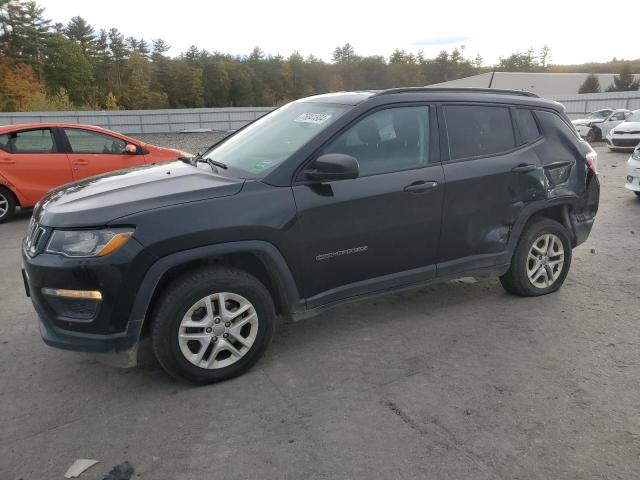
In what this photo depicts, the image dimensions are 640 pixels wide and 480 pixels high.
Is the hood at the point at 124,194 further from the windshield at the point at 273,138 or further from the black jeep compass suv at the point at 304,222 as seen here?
the windshield at the point at 273,138

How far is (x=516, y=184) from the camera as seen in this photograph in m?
4.31

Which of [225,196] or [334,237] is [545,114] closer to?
[334,237]

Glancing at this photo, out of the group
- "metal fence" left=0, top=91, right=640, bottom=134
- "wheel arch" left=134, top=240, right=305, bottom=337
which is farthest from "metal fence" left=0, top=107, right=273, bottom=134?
"wheel arch" left=134, top=240, right=305, bottom=337

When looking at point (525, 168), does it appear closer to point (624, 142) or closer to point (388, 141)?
point (388, 141)

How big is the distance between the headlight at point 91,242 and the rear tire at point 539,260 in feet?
10.4

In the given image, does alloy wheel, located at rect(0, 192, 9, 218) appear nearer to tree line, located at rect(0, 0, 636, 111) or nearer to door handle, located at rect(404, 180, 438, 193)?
door handle, located at rect(404, 180, 438, 193)

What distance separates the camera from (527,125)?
14.8 feet

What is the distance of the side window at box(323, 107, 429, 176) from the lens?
12.1ft

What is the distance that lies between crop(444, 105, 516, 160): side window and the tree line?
2447 inches

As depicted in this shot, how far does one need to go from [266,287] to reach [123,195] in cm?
108

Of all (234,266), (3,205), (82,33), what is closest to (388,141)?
(234,266)

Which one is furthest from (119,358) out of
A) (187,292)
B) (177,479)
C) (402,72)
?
(402,72)

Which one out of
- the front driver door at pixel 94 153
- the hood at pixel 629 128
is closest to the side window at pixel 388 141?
the front driver door at pixel 94 153

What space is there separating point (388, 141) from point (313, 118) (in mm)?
577
